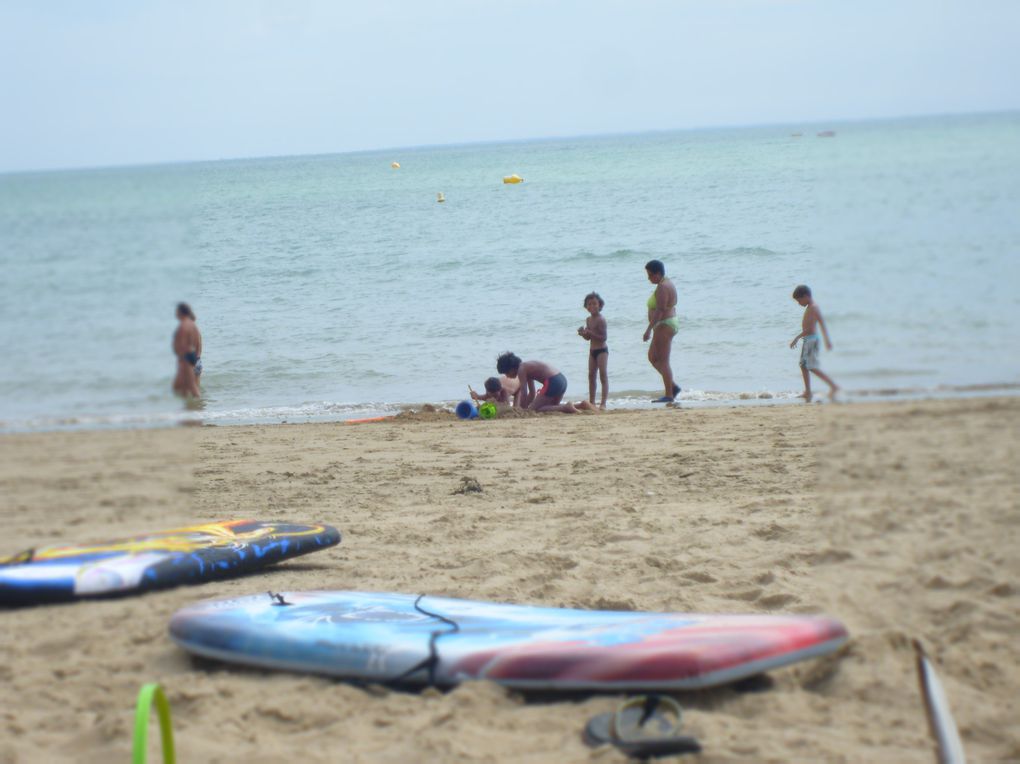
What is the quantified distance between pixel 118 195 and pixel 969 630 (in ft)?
10.2

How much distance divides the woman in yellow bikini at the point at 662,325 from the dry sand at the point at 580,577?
378cm

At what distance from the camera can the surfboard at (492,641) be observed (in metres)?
2.89

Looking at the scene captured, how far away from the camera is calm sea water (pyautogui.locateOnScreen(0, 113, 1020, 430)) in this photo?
106 inches

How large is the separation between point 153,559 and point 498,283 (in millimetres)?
16098

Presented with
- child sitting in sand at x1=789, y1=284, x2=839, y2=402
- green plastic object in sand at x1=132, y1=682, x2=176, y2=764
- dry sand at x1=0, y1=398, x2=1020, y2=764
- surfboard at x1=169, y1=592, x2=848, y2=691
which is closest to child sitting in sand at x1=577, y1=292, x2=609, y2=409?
child sitting in sand at x1=789, y1=284, x2=839, y2=402

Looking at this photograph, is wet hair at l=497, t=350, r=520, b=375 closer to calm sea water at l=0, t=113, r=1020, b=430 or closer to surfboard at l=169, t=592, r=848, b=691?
calm sea water at l=0, t=113, r=1020, b=430

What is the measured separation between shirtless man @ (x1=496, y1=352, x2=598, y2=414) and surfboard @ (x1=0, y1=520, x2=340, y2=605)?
5209mm

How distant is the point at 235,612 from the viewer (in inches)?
141

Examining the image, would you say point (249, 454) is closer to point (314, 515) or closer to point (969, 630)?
point (314, 515)

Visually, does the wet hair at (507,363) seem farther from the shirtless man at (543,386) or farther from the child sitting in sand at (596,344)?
the child sitting in sand at (596,344)

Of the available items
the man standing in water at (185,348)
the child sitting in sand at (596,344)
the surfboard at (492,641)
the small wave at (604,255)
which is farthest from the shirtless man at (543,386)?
the small wave at (604,255)

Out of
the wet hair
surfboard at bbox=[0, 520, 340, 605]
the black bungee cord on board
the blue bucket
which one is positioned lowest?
the blue bucket

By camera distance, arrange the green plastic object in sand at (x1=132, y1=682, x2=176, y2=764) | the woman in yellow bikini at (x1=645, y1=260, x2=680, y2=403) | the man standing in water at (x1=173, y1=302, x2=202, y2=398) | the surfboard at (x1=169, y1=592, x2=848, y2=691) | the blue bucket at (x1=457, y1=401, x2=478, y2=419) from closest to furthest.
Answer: the green plastic object in sand at (x1=132, y1=682, x2=176, y2=764) < the surfboard at (x1=169, y1=592, x2=848, y2=691) < the man standing in water at (x1=173, y1=302, x2=202, y2=398) < the blue bucket at (x1=457, y1=401, x2=478, y2=419) < the woman in yellow bikini at (x1=645, y1=260, x2=680, y2=403)

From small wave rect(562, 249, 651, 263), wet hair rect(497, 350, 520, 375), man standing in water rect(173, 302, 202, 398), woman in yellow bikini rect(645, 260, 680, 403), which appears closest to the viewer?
man standing in water rect(173, 302, 202, 398)
